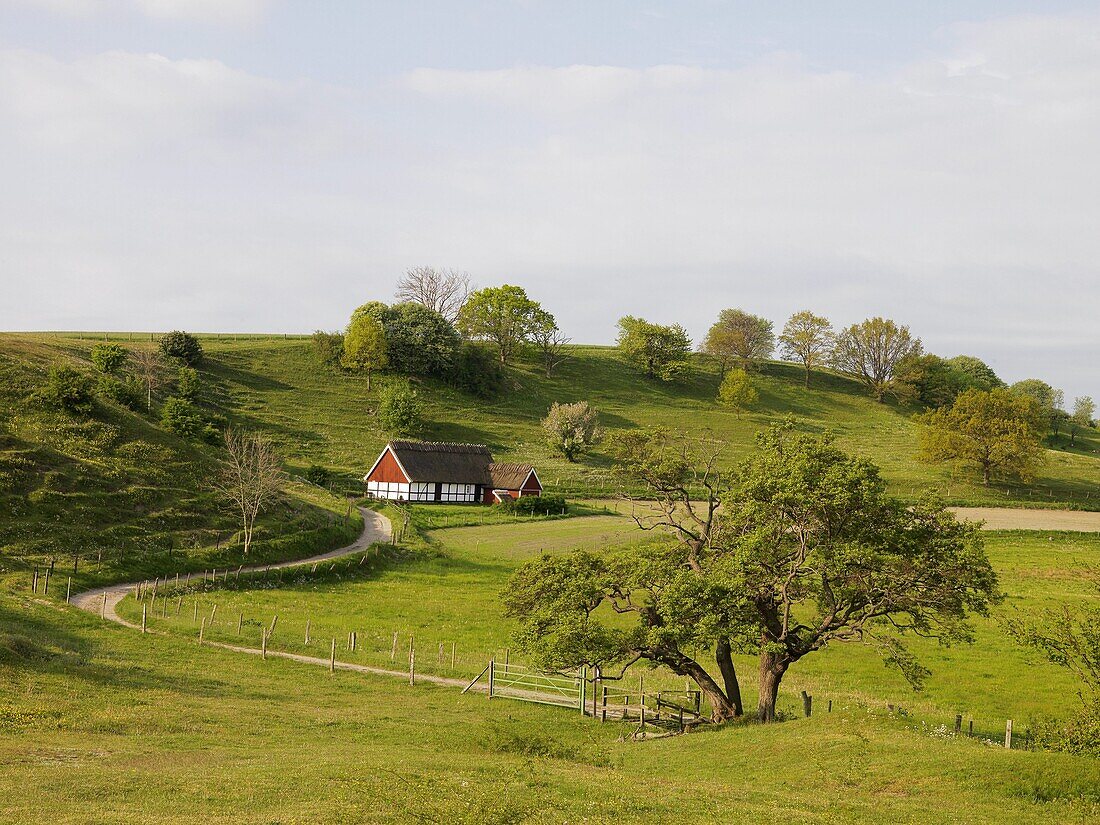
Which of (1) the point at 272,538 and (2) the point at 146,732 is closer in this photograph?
(2) the point at 146,732

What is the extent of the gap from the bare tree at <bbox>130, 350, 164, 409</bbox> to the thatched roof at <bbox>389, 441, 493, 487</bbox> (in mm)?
28946

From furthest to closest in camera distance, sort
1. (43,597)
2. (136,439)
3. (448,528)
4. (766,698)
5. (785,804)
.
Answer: (448,528) < (136,439) < (43,597) < (766,698) < (785,804)

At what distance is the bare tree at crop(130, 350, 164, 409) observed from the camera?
9706cm

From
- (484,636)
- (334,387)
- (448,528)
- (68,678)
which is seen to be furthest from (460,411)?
(68,678)

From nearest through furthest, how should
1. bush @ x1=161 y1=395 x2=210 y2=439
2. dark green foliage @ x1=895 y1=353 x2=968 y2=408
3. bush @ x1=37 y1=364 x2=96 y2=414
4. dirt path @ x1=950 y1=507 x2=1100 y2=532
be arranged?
bush @ x1=37 y1=364 x2=96 y2=414 < dirt path @ x1=950 y1=507 x2=1100 y2=532 < bush @ x1=161 y1=395 x2=210 y2=439 < dark green foliage @ x1=895 y1=353 x2=968 y2=408

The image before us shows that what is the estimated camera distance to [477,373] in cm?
13412

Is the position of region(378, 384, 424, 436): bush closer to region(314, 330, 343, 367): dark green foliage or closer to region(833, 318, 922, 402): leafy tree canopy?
region(314, 330, 343, 367): dark green foliage

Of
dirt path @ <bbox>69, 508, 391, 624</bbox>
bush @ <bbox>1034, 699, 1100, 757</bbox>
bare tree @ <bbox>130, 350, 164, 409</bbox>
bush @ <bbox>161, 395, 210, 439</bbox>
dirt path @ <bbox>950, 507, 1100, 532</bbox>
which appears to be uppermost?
bare tree @ <bbox>130, 350, 164, 409</bbox>

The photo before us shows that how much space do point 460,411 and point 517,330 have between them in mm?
26025

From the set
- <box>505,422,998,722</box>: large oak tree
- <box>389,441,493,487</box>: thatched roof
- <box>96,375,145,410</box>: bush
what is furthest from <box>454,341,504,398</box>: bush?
<box>505,422,998,722</box>: large oak tree

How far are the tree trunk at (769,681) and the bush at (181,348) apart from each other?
102411 mm

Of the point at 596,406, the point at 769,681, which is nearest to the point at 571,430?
the point at 596,406

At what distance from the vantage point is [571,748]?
1025 inches

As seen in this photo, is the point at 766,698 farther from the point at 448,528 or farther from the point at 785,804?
the point at 448,528
